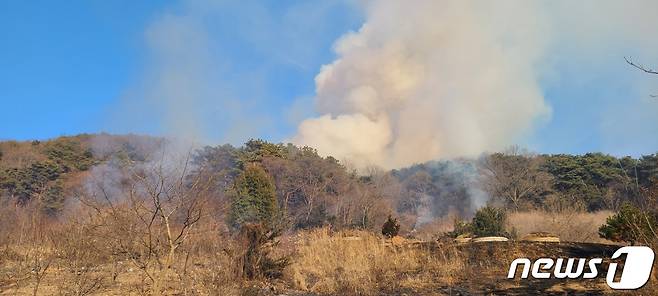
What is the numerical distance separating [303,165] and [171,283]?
95.1 ft

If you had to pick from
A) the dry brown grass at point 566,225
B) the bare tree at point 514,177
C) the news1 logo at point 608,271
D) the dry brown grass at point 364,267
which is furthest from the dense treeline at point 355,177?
the news1 logo at point 608,271

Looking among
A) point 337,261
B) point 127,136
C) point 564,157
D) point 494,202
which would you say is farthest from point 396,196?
point 337,261

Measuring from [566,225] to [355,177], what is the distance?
24.6m

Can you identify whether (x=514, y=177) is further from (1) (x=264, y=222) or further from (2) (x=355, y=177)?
(1) (x=264, y=222)

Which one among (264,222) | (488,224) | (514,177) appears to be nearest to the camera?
(264,222)

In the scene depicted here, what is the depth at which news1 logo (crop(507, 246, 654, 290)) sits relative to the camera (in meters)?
6.90

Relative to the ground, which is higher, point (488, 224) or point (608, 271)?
point (488, 224)

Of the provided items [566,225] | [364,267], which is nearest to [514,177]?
[566,225]

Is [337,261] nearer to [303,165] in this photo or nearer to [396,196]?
[303,165]

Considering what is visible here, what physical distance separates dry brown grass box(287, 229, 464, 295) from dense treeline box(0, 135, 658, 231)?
14.7 m

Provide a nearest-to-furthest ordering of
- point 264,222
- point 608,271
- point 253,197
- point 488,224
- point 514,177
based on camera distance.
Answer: point 608,271 < point 264,222 < point 488,224 < point 253,197 < point 514,177

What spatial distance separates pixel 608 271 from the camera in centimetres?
827

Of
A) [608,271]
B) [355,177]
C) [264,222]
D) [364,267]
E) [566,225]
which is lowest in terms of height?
[364,267]

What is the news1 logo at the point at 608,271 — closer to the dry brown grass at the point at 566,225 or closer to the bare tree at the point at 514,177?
the dry brown grass at the point at 566,225
